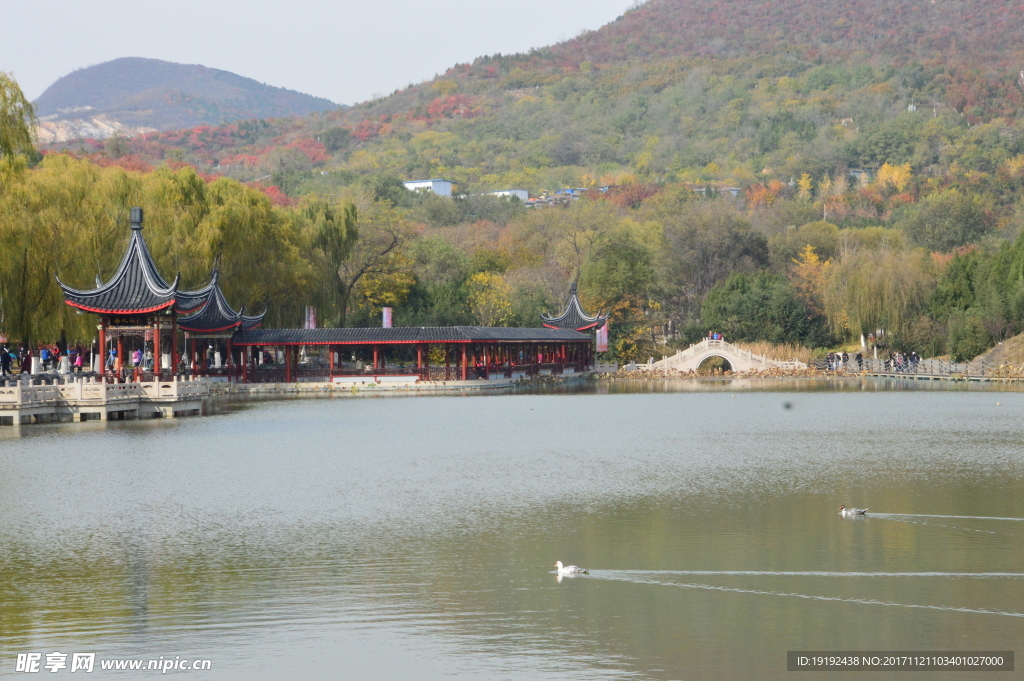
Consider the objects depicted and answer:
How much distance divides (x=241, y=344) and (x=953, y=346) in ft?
111

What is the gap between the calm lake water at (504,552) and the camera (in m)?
10.2

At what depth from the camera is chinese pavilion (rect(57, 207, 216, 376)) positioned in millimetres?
35281

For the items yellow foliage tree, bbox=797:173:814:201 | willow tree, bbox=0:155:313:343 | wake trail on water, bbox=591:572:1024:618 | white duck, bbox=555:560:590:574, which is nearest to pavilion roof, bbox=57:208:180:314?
willow tree, bbox=0:155:313:343

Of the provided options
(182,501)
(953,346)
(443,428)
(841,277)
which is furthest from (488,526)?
(841,277)

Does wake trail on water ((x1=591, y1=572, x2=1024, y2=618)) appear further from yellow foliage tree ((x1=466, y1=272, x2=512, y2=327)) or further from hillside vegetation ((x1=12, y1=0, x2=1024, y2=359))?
yellow foliage tree ((x1=466, y1=272, x2=512, y2=327))

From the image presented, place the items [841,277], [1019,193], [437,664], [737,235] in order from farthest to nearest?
[1019,193] < [737,235] < [841,277] < [437,664]

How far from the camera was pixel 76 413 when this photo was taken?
107ft

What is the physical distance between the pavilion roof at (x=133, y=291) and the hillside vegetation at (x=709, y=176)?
10.1 metres

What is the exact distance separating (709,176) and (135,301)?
360 ft

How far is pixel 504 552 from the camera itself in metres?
14.1

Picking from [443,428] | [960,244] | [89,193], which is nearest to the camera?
[443,428]

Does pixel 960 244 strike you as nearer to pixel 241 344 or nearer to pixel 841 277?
pixel 841 277

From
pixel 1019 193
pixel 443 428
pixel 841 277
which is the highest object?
pixel 1019 193

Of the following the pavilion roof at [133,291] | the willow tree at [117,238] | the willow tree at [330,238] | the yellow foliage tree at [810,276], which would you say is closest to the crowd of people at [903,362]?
the yellow foliage tree at [810,276]
